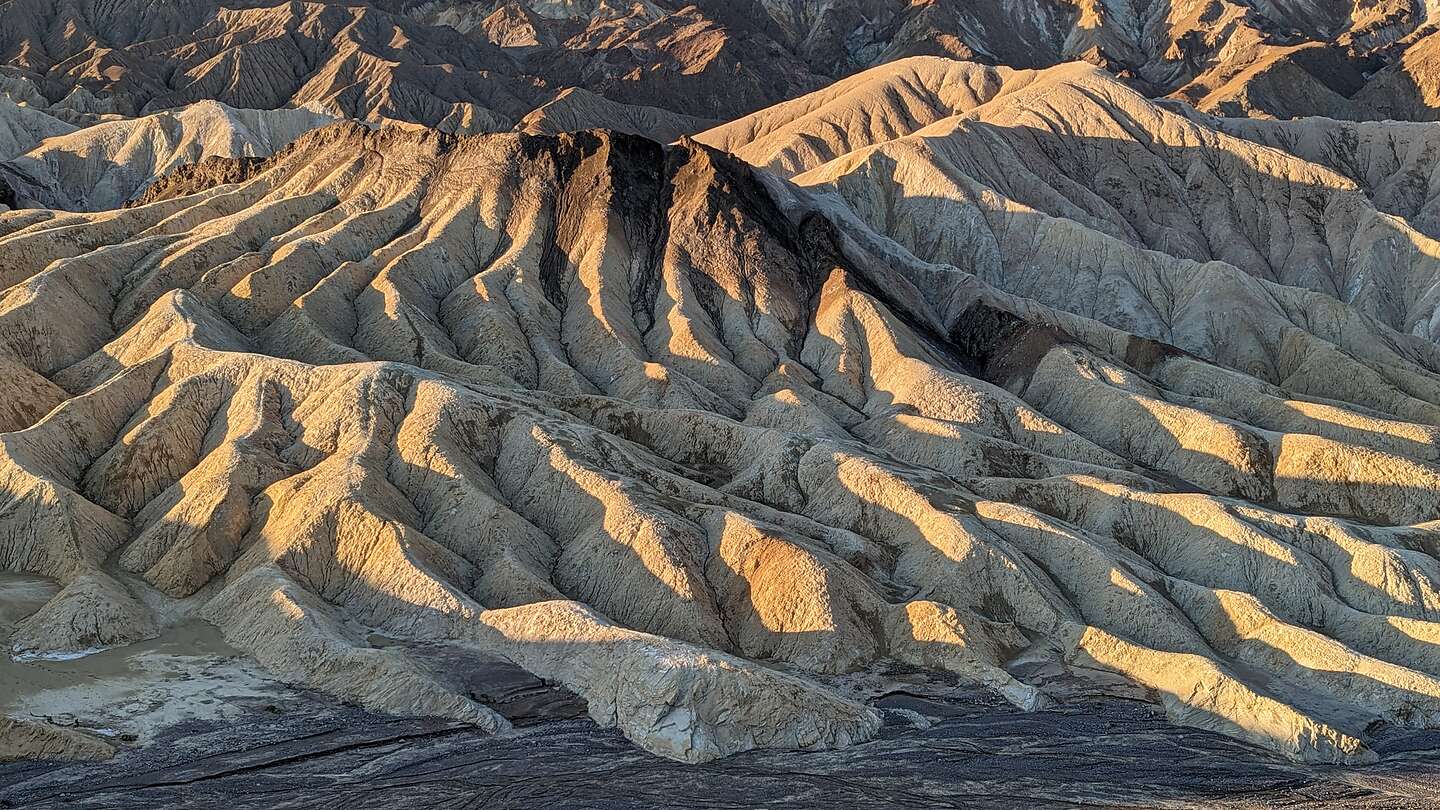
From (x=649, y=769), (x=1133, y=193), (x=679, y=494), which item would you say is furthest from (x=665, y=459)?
(x=1133, y=193)

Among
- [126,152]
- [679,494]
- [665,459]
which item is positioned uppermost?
[126,152]

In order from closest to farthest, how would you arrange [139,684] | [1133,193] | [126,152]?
[139,684] < [1133,193] < [126,152]

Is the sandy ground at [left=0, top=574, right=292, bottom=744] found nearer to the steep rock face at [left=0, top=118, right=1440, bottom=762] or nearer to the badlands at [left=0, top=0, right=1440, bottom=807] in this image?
the badlands at [left=0, top=0, right=1440, bottom=807]

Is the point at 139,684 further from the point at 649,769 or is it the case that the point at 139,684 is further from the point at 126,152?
the point at 126,152

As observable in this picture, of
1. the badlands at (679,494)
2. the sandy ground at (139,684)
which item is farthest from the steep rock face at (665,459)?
the sandy ground at (139,684)

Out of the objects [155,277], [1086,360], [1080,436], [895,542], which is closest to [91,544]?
[155,277]

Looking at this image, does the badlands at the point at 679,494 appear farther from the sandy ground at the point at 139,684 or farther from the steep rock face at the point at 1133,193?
the steep rock face at the point at 1133,193

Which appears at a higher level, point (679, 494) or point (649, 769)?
point (679, 494)
